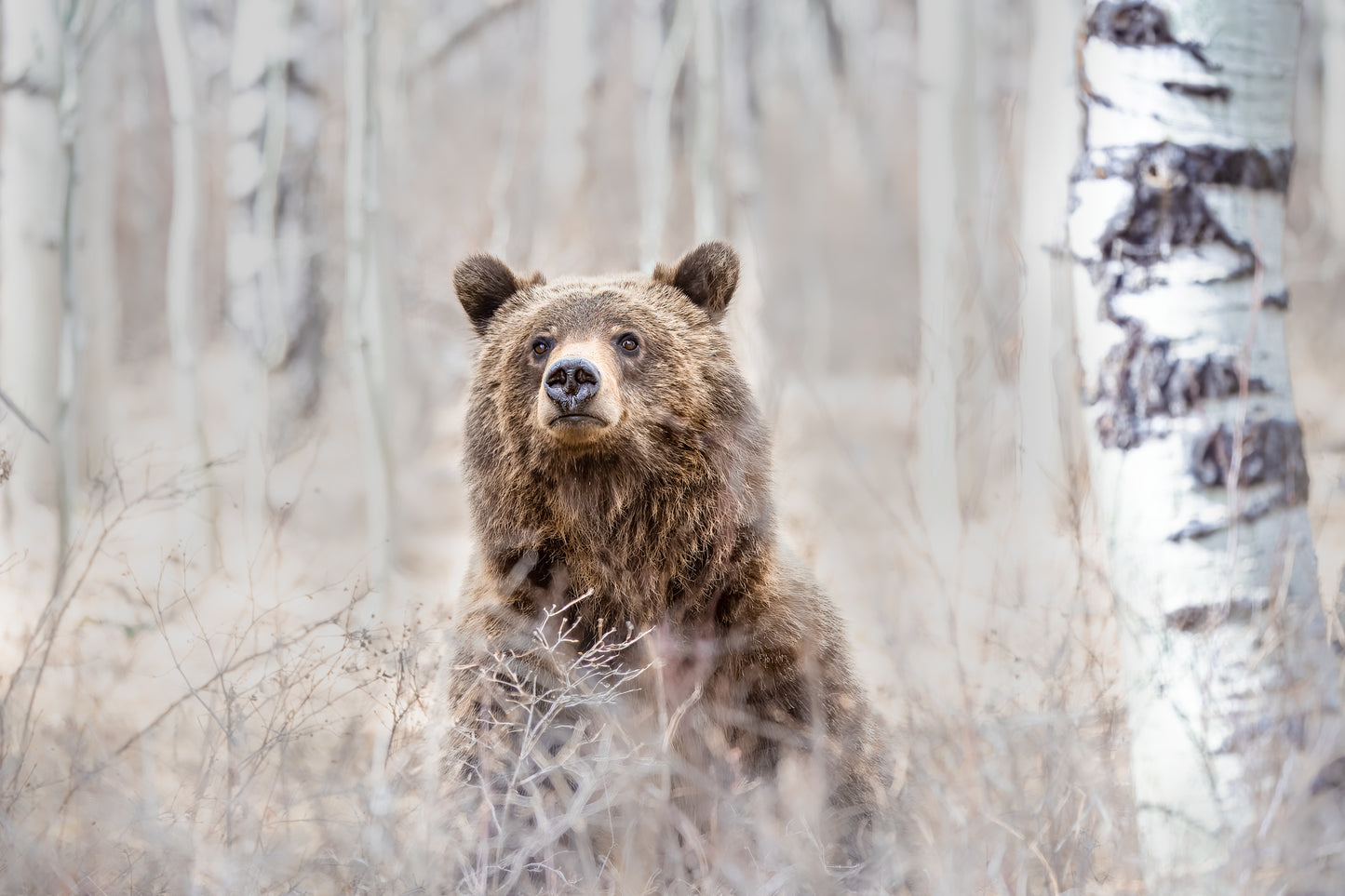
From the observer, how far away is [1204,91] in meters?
2.85

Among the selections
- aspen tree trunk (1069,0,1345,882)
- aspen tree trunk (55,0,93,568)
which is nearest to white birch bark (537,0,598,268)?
aspen tree trunk (55,0,93,568)

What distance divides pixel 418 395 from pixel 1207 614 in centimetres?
1054

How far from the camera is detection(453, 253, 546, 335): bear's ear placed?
3717 mm

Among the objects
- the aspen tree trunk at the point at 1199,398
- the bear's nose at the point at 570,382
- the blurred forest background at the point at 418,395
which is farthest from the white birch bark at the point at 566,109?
the aspen tree trunk at the point at 1199,398

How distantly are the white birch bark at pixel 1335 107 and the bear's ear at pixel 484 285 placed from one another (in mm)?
11410

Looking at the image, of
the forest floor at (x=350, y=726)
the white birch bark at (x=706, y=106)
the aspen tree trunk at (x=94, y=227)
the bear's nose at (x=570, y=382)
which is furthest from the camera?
the white birch bark at (x=706, y=106)

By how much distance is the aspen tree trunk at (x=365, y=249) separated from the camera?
599 cm

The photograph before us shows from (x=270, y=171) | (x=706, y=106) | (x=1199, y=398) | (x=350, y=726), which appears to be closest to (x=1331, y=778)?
(x=1199, y=398)

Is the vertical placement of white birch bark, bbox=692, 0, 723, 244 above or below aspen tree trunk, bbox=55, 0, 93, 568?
above

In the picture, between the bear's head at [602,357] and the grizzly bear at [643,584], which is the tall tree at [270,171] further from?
the grizzly bear at [643,584]

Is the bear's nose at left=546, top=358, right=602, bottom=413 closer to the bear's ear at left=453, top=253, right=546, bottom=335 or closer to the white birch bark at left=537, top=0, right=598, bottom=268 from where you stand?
the bear's ear at left=453, top=253, right=546, bottom=335

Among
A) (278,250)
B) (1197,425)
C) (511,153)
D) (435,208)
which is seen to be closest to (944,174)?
(511,153)

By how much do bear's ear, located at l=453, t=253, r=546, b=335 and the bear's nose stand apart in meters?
0.83

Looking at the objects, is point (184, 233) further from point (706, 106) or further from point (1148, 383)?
point (1148, 383)
